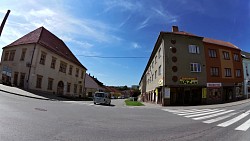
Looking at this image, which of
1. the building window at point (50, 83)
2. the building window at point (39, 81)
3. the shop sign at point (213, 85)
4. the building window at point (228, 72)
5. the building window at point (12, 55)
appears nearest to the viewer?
the shop sign at point (213, 85)

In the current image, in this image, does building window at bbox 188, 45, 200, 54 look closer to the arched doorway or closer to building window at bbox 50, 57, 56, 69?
building window at bbox 50, 57, 56, 69

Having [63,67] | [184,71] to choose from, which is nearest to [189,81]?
[184,71]

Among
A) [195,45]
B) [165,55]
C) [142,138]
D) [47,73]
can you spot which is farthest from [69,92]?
[142,138]

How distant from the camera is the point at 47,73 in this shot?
3219 cm

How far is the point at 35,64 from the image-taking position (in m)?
29.3

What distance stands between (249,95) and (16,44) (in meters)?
41.2

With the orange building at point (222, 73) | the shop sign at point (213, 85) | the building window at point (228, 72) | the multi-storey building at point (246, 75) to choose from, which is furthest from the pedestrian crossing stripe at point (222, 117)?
the multi-storey building at point (246, 75)

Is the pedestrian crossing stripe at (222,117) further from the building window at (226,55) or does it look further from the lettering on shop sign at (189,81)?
the building window at (226,55)

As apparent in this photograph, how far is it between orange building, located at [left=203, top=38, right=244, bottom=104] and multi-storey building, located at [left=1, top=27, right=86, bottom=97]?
2557 cm

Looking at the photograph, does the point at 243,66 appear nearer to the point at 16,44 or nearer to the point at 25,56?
the point at 25,56

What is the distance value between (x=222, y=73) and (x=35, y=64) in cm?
2955

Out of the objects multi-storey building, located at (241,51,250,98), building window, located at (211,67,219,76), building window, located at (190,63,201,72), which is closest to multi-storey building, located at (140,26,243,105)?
building window, located at (190,63,201,72)

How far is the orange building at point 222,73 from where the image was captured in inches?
1157

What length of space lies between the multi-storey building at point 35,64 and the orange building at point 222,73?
25.6m
